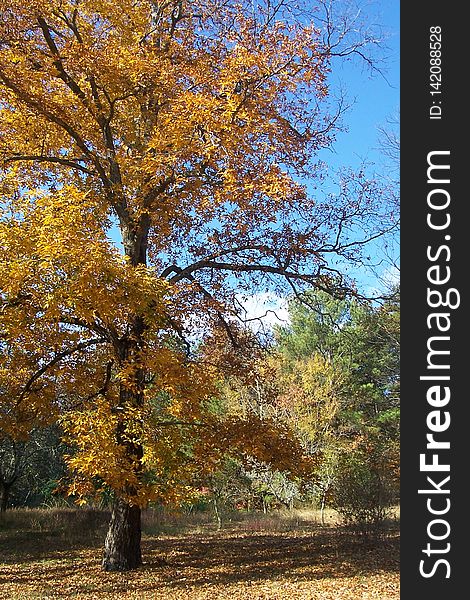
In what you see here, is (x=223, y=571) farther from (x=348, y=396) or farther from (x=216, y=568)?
(x=348, y=396)

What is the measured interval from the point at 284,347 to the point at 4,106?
1874 centimetres

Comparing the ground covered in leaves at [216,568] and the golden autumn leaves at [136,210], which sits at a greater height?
the golden autumn leaves at [136,210]

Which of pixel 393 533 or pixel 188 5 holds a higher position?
pixel 188 5

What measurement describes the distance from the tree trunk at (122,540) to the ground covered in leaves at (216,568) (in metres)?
0.21

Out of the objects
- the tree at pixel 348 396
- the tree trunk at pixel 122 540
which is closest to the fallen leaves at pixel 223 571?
the tree trunk at pixel 122 540

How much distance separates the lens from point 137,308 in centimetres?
847

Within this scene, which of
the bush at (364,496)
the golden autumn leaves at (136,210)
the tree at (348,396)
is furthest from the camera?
the tree at (348,396)

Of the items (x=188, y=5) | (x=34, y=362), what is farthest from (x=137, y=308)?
(x=188, y=5)

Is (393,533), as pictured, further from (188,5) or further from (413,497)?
(188,5)

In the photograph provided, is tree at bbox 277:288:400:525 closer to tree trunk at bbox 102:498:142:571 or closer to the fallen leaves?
the fallen leaves

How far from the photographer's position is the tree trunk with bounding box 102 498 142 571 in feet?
33.5

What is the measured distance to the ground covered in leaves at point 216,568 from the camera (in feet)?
27.8

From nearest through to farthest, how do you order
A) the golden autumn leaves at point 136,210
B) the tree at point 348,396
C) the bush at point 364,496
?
the golden autumn leaves at point 136,210, the bush at point 364,496, the tree at point 348,396

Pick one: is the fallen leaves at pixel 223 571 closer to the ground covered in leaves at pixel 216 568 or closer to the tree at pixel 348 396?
the ground covered in leaves at pixel 216 568
